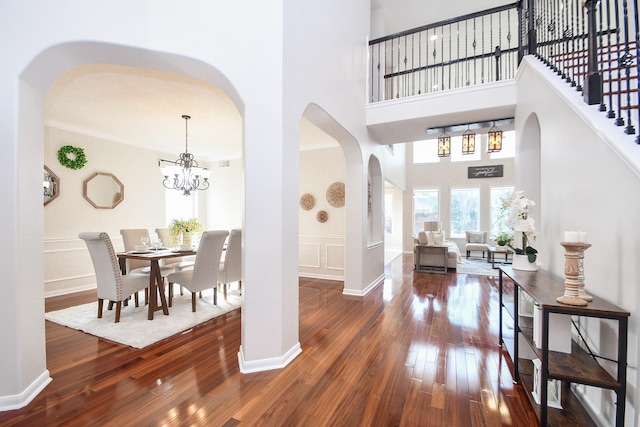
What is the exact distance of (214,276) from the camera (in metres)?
3.84

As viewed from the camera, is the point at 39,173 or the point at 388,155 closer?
the point at 39,173

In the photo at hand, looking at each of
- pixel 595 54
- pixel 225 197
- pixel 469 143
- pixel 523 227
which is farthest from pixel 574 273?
pixel 225 197

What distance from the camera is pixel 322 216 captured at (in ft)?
19.2

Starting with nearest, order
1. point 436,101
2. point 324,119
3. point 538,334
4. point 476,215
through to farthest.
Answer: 1. point 538,334
2. point 324,119
3. point 436,101
4. point 476,215

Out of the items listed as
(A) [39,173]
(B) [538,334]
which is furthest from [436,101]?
(A) [39,173]

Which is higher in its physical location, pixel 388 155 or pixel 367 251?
pixel 388 155

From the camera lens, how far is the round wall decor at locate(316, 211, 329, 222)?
5.82 m

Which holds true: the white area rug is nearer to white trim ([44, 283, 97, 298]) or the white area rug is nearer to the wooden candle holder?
white trim ([44, 283, 97, 298])

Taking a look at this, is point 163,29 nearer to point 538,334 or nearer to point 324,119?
point 324,119

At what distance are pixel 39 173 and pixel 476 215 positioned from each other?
1124cm

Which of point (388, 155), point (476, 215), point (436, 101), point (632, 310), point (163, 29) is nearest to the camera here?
point (632, 310)

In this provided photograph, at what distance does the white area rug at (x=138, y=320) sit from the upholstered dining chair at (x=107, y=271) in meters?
0.23

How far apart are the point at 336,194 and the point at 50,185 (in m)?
4.93

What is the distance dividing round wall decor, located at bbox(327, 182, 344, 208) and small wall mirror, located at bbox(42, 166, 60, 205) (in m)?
4.75
